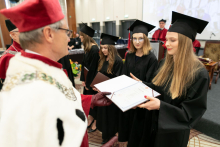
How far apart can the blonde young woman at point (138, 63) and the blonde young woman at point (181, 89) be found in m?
0.52

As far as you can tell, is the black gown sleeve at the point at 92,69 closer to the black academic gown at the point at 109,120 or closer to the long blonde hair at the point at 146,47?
the black academic gown at the point at 109,120

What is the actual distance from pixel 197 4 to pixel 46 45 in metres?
7.80

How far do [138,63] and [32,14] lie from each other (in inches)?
63.4

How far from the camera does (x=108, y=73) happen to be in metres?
2.35

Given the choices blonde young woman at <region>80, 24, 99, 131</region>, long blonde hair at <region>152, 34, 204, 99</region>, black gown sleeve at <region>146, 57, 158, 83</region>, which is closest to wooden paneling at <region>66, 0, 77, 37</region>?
blonde young woman at <region>80, 24, 99, 131</region>

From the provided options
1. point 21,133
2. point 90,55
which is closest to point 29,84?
point 21,133

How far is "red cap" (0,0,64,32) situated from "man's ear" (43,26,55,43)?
0.02 meters

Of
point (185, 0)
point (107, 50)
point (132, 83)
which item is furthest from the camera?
point (185, 0)

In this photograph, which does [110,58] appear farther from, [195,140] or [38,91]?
[195,140]

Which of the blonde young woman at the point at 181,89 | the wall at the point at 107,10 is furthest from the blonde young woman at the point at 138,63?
the wall at the point at 107,10

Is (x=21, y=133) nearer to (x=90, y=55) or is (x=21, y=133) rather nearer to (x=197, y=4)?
(x=90, y=55)

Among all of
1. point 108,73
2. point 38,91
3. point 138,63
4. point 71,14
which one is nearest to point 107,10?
point 71,14

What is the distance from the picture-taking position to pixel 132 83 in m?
1.45

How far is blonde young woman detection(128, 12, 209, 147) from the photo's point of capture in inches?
46.5
